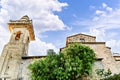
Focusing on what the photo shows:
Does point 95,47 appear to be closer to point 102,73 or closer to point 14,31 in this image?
point 102,73

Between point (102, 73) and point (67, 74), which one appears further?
point (102, 73)

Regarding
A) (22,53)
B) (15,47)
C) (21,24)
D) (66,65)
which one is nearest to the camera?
(66,65)

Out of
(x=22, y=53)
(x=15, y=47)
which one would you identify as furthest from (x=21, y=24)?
(x=22, y=53)

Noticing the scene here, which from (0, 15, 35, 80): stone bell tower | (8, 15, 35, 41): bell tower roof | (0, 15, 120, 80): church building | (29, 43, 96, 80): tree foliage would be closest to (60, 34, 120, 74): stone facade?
(0, 15, 120, 80): church building

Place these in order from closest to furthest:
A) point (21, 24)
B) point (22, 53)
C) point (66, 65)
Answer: point (66, 65)
point (22, 53)
point (21, 24)

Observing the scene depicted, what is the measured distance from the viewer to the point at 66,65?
24125mm

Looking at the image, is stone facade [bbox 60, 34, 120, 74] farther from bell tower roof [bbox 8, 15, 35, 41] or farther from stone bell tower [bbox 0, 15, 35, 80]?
bell tower roof [bbox 8, 15, 35, 41]

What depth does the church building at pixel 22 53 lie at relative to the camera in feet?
94.4

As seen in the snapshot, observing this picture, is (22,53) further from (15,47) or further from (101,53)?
(101,53)

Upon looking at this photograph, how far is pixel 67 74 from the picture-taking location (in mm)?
23547

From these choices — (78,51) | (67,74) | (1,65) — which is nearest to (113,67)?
(78,51)

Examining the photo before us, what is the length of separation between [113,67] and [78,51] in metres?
7.73

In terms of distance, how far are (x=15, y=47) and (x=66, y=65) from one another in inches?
466

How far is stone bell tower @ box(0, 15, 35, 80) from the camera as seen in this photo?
28812 mm
